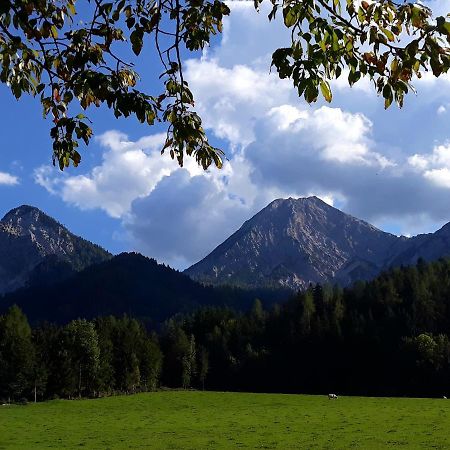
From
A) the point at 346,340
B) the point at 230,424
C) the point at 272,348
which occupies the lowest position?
the point at 230,424

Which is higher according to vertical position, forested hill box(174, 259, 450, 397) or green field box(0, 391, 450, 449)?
forested hill box(174, 259, 450, 397)

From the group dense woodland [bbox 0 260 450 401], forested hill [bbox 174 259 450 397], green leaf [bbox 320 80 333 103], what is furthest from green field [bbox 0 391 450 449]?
forested hill [bbox 174 259 450 397]

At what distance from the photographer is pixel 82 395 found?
9906cm

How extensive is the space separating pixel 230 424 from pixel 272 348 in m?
87.9

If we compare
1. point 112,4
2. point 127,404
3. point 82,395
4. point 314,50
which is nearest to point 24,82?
point 112,4

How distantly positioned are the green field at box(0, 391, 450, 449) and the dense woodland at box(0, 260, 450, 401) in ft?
48.3

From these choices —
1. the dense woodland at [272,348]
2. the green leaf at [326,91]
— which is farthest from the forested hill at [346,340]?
the green leaf at [326,91]

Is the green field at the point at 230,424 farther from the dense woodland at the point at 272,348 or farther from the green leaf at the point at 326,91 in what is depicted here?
the green leaf at the point at 326,91

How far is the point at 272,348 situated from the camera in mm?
135125

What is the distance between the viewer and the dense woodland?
9088 cm

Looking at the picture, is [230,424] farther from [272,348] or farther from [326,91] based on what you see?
[272,348]

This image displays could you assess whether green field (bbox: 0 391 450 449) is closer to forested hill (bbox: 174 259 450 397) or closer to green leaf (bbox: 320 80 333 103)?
green leaf (bbox: 320 80 333 103)

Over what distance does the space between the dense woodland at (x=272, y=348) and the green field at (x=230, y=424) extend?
48.3 feet

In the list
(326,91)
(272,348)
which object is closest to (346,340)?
(272,348)
